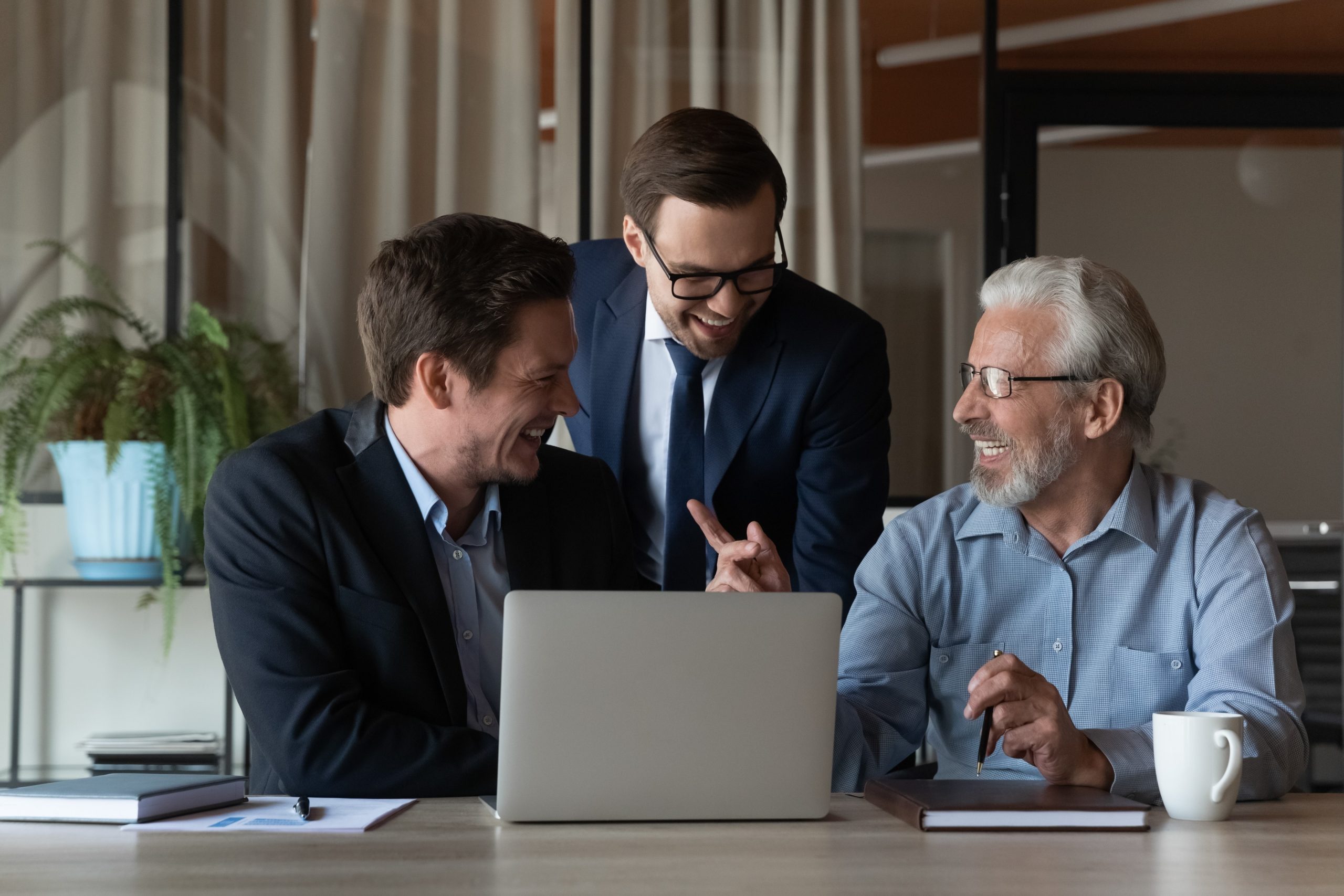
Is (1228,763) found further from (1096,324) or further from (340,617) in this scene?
Result: (340,617)

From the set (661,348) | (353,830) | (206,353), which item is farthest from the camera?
(206,353)

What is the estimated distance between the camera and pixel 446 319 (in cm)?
185

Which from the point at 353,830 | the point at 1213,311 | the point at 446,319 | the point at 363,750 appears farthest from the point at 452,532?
the point at 1213,311

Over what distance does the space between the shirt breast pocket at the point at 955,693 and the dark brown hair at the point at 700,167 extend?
74 centimetres

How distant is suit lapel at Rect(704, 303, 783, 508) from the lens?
90.1 inches

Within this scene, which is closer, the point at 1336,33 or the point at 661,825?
the point at 661,825

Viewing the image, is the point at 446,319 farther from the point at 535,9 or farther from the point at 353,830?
the point at 535,9

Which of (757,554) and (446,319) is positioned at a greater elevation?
(446,319)

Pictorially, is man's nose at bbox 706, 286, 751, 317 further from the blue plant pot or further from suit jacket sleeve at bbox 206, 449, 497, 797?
the blue plant pot

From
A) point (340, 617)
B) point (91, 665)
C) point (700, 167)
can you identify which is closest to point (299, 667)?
point (340, 617)

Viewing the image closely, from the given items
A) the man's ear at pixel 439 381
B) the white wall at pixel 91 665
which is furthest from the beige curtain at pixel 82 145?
the man's ear at pixel 439 381

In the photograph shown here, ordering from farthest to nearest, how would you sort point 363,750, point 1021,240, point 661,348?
point 1021,240 → point 661,348 → point 363,750

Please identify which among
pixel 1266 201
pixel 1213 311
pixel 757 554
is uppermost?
pixel 1266 201

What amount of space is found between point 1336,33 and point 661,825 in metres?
3.97
